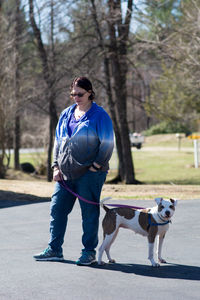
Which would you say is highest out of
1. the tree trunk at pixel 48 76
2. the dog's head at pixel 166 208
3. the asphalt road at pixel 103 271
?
the tree trunk at pixel 48 76

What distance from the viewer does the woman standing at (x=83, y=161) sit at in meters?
5.62

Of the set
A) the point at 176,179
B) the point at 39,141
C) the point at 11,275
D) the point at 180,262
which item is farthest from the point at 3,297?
the point at 39,141

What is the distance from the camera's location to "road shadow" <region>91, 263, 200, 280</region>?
17.4ft

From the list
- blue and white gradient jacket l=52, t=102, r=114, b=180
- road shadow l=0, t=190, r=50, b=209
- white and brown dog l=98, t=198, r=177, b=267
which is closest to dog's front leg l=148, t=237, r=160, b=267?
white and brown dog l=98, t=198, r=177, b=267

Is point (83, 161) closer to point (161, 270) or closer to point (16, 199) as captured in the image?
point (161, 270)

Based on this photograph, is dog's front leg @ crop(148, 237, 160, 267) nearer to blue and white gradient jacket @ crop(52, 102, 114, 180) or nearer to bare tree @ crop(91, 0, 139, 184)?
blue and white gradient jacket @ crop(52, 102, 114, 180)

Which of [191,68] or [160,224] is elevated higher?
[191,68]

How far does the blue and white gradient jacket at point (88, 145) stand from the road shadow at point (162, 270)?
3.30 feet

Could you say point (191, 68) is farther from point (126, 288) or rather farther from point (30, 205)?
point (126, 288)

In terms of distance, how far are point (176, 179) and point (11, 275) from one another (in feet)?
58.3

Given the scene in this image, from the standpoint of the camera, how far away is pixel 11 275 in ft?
17.6

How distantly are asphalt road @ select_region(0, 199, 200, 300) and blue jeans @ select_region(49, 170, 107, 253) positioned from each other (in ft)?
0.94

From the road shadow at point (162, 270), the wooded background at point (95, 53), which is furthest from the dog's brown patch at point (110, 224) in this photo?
the wooded background at point (95, 53)

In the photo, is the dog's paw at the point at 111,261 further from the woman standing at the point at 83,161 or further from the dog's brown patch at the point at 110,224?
the dog's brown patch at the point at 110,224
